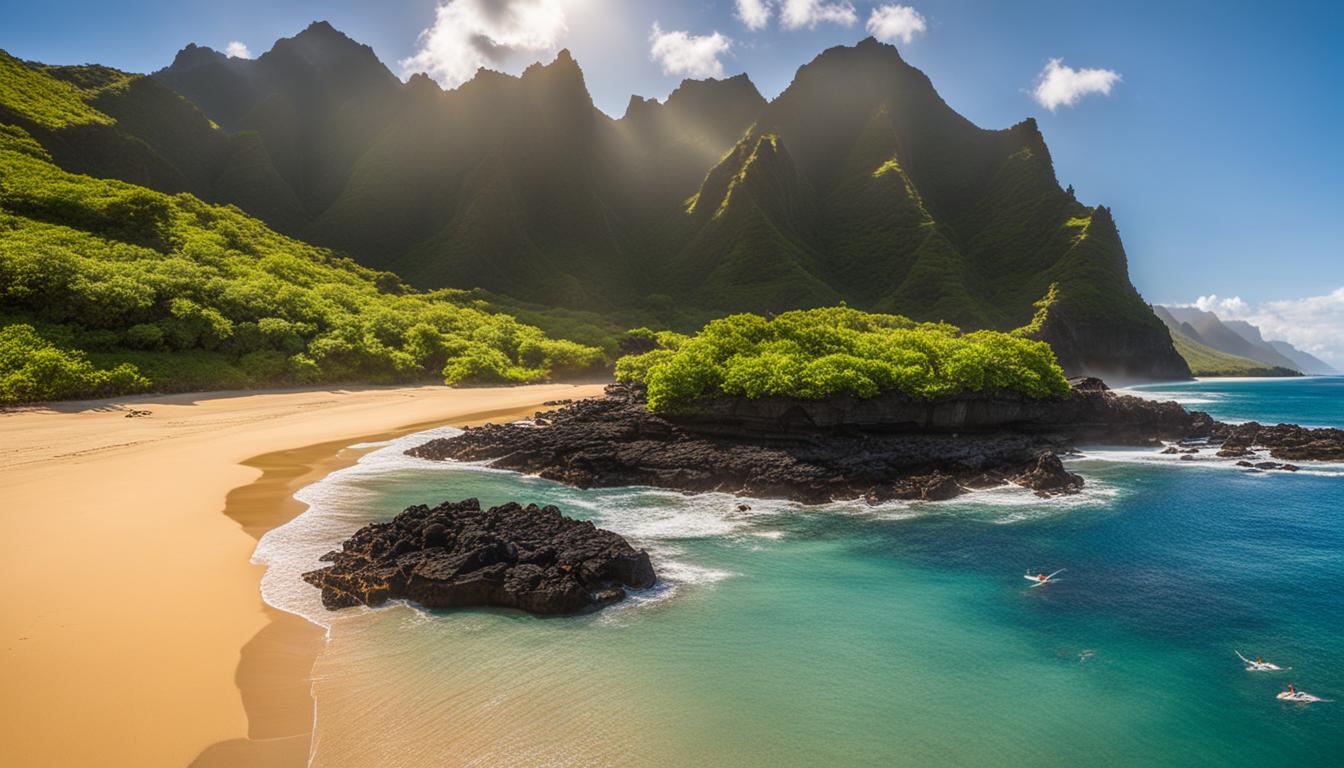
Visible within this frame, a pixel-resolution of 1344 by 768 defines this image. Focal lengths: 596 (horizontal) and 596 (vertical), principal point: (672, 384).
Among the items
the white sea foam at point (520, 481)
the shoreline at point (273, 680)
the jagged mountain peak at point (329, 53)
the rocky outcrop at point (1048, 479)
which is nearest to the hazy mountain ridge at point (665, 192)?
the jagged mountain peak at point (329, 53)

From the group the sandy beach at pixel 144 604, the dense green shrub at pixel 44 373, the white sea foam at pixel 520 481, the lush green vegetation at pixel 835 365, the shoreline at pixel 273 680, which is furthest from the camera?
the dense green shrub at pixel 44 373

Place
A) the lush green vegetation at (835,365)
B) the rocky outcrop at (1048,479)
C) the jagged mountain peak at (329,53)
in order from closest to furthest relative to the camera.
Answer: the rocky outcrop at (1048,479)
the lush green vegetation at (835,365)
the jagged mountain peak at (329,53)

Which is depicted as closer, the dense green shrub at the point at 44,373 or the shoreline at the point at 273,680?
the shoreline at the point at 273,680

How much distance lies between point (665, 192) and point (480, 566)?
156 metres

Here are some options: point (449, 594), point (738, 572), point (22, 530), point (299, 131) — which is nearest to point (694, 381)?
point (738, 572)

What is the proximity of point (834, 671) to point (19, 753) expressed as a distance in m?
12.3

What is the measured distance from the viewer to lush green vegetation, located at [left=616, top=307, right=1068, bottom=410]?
93.6ft

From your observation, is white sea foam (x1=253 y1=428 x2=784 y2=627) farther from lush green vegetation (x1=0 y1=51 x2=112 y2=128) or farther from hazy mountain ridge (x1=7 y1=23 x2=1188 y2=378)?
lush green vegetation (x1=0 y1=51 x2=112 y2=128)

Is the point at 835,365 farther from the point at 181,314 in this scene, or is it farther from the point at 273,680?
the point at 181,314

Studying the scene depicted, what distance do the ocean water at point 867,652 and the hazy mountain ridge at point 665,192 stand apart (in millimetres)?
76005

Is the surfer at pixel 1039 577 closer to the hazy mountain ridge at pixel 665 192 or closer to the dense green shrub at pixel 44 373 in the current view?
the dense green shrub at pixel 44 373

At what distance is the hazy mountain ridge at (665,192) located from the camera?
10812cm

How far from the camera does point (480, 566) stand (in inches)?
557

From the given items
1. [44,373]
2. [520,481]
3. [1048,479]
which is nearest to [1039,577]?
[1048,479]
